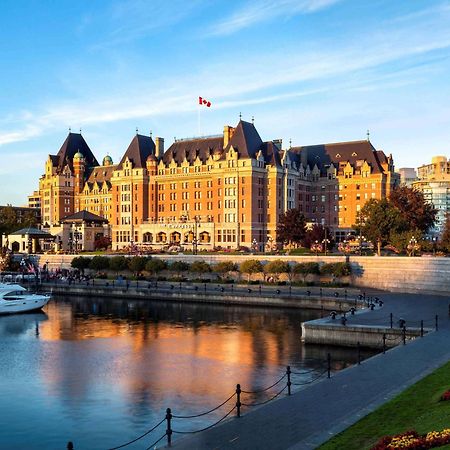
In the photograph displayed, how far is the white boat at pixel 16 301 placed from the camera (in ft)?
222

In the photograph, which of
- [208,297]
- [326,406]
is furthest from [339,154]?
[326,406]

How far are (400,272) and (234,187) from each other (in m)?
60.6

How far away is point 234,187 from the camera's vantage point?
129250 millimetres

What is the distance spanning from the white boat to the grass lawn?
53.2 m

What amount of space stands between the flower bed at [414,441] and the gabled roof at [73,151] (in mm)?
168818

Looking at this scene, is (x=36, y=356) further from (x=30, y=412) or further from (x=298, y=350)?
(x=298, y=350)

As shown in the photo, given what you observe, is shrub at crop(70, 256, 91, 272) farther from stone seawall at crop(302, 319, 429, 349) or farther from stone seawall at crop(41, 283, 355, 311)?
stone seawall at crop(302, 319, 429, 349)

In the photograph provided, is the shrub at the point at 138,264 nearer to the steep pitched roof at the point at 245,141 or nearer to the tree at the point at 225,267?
the tree at the point at 225,267

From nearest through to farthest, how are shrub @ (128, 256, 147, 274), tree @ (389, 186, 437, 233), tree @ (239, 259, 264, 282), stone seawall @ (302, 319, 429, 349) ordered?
stone seawall @ (302, 319, 429, 349)
tree @ (239, 259, 264, 282)
shrub @ (128, 256, 147, 274)
tree @ (389, 186, 437, 233)

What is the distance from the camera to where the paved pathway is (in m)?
19.5

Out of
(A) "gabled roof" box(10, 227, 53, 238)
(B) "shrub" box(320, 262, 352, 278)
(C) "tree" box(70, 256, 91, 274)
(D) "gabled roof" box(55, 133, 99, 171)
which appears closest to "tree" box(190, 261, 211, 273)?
(B) "shrub" box(320, 262, 352, 278)

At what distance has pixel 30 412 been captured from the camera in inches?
1124

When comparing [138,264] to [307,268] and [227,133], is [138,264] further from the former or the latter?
[227,133]

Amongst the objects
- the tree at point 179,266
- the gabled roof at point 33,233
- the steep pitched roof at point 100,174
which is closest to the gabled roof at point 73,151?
the steep pitched roof at point 100,174
